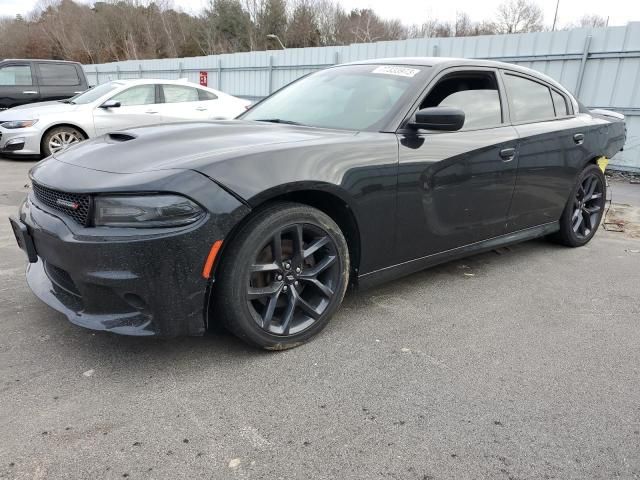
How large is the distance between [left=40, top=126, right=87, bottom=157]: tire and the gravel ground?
5796 millimetres

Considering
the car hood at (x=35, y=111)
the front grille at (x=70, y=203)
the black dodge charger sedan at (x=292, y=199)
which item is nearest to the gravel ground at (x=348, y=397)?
the black dodge charger sedan at (x=292, y=199)

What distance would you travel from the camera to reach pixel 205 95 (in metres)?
9.23

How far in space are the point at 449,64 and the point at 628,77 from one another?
6.42m

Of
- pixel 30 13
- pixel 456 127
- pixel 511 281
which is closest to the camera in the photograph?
pixel 456 127

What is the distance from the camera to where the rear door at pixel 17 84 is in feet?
34.3

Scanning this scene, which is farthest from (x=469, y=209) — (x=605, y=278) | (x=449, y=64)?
(x=605, y=278)

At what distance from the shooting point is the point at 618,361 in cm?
262

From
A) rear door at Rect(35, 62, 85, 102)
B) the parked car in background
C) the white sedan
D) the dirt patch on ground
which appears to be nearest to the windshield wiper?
the dirt patch on ground

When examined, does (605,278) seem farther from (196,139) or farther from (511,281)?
(196,139)

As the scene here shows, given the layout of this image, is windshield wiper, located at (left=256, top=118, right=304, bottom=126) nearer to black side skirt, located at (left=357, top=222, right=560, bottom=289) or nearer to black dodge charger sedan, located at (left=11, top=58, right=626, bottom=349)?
black dodge charger sedan, located at (left=11, top=58, right=626, bottom=349)

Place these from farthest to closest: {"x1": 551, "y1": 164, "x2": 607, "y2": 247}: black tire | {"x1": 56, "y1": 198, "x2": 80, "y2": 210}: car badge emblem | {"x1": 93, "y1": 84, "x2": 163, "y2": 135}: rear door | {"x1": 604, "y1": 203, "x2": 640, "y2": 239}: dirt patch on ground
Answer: {"x1": 93, "y1": 84, "x2": 163, "y2": 135}: rear door < {"x1": 604, "y1": 203, "x2": 640, "y2": 239}: dirt patch on ground < {"x1": 551, "y1": 164, "x2": 607, "y2": 247}: black tire < {"x1": 56, "y1": 198, "x2": 80, "y2": 210}: car badge emblem

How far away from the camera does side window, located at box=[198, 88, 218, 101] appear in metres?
9.16

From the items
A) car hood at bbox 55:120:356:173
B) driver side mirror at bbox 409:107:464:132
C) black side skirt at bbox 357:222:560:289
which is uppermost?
driver side mirror at bbox 409:107:464:132

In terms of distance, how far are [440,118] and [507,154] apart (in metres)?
0.95
